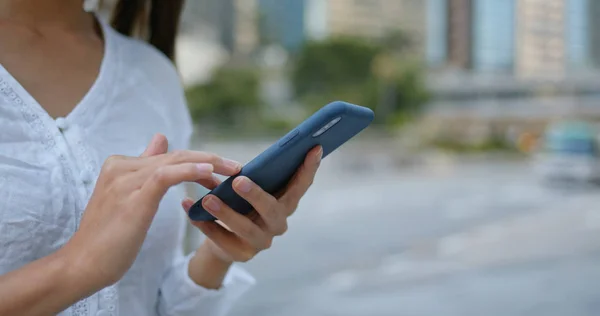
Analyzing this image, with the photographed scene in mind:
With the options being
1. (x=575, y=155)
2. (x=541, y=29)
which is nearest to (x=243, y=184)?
(x=541, y=29)

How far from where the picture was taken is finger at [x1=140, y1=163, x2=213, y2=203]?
328mm

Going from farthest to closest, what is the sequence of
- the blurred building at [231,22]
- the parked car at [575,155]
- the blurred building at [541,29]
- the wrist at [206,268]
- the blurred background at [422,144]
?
the blurred building at [231,22] → the parked car at [575,155] → the blurred building at [541,29] → the blurred background at [422,144] → the wrist at [206,268]

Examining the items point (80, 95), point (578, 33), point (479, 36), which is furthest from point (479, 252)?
point (80, 95)

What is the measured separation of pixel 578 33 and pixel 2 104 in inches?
162

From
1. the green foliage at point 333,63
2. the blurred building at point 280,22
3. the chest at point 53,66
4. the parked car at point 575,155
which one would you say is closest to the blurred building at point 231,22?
the blurred building at point 280,22

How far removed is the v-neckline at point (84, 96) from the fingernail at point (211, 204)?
0.12 metres

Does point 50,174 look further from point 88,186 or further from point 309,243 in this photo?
point 309,243

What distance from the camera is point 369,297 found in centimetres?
289

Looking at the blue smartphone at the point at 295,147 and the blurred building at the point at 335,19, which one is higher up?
the blurred building at the point at 335,19

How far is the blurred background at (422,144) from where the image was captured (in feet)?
9.94

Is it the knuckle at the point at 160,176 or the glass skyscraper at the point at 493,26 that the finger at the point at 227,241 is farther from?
the glass skyscraper at the point at 493,26

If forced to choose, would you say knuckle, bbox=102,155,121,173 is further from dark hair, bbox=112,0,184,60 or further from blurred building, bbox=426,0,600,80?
blurred building, bbox=426,0,600,80

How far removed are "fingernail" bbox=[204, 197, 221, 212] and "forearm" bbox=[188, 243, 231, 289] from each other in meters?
0.12

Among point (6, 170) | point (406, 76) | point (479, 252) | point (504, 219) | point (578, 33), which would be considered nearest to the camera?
point (6, 170)
